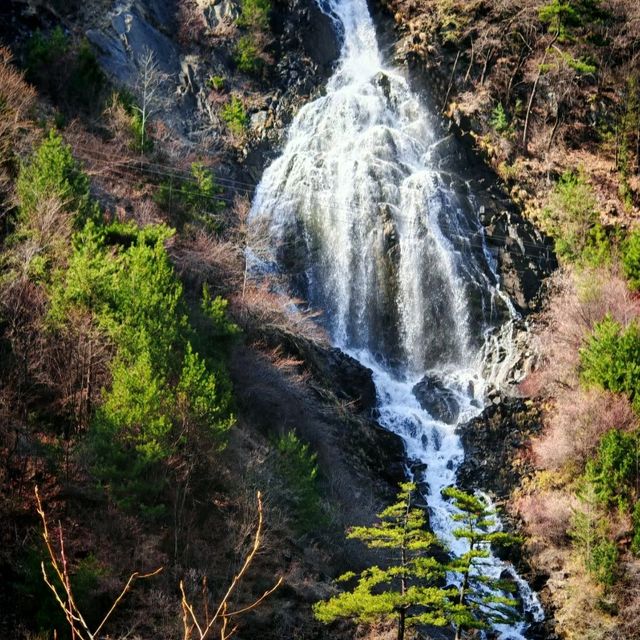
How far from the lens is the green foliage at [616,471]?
78.1 feet

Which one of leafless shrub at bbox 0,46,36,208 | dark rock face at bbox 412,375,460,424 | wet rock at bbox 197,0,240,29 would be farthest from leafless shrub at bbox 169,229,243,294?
wet rock at bbox 197,0,240,29

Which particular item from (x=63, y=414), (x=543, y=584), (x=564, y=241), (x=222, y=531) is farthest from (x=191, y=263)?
(x=564, y=241)

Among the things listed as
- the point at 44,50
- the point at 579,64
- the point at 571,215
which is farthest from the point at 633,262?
the point at 44,50

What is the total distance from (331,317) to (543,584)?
1453 centimetres

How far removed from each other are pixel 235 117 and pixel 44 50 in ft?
34.7

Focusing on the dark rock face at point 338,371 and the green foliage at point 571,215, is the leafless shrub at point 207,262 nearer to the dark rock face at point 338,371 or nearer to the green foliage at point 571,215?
the dark rock face at point 338,371

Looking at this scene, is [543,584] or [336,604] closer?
[336,604]

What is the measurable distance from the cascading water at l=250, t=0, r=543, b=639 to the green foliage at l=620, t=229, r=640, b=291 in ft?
18.4

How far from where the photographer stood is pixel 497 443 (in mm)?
29766

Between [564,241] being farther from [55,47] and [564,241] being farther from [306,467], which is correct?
[55,47]

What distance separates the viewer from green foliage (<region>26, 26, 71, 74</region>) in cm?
3075

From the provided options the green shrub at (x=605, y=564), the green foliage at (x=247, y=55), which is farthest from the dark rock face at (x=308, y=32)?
the green shrub at (x=605, y=564)

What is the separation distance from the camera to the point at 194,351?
20.2 meters

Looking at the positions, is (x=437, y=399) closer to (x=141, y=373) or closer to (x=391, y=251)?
(x=391, y=251)
